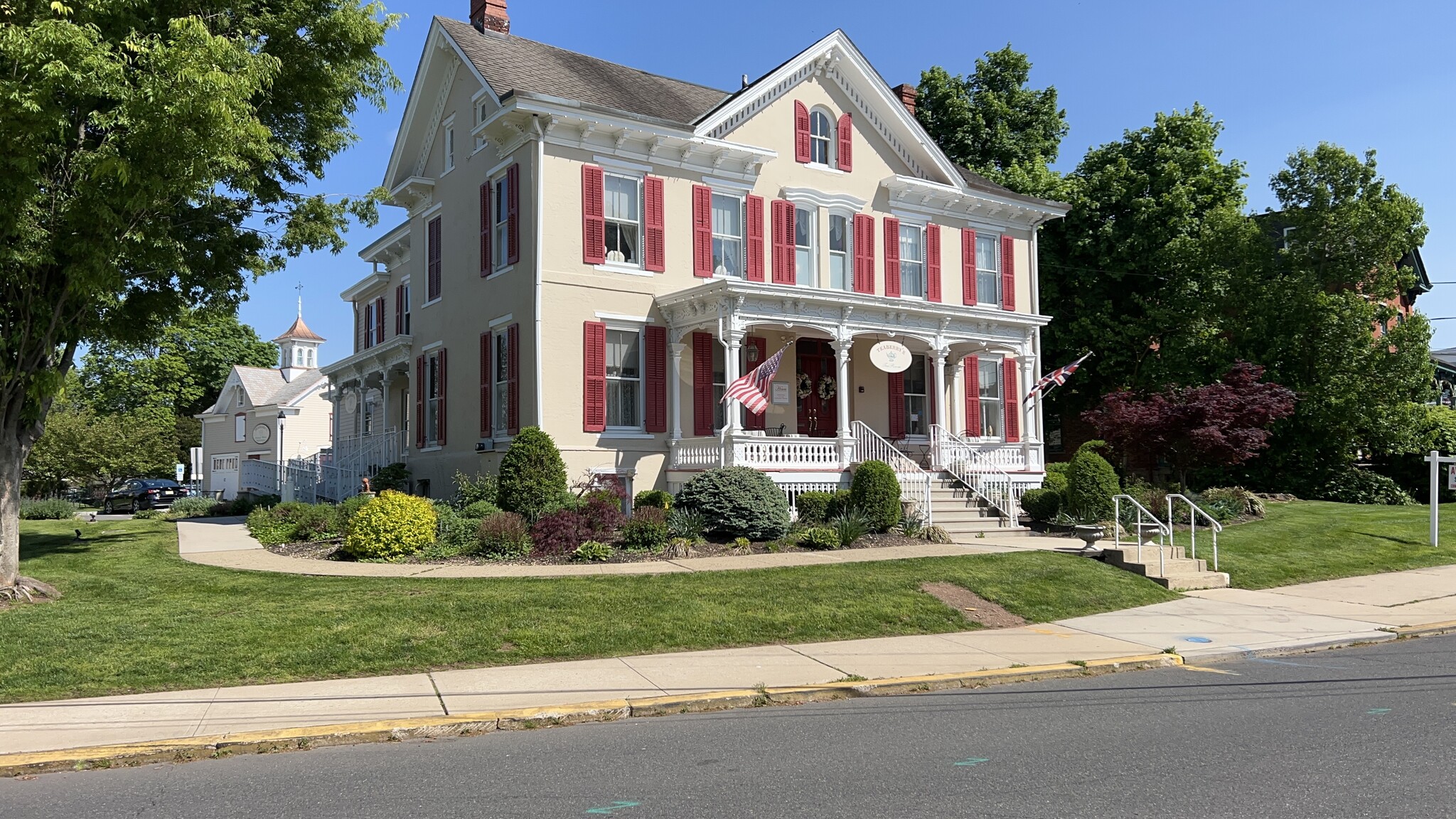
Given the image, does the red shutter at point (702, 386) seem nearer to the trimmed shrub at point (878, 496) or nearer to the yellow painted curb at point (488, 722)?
the trimmed shrub at point (878, 496)

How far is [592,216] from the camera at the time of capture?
20078mm

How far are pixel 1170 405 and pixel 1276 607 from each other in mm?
9365

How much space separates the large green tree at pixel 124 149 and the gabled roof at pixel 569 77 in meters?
5.47

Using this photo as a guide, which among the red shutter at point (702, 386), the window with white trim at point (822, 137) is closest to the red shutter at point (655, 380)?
the red shutter at point (702, 386)

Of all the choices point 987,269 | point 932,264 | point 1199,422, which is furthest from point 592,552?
point 987,269

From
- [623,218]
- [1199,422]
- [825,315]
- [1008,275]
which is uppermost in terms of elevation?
[623,218]

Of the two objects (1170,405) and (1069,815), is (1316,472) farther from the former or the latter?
(1069,815)

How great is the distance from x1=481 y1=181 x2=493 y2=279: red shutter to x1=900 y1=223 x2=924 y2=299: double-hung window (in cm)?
925

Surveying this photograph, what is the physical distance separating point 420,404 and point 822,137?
10923 millimetres

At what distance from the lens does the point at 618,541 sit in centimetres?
1631

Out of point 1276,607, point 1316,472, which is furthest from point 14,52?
point 1316,472

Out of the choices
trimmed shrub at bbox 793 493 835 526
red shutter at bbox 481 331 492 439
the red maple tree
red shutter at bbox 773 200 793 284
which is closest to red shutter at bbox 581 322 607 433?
red shutter at bbox 481 331 492 439

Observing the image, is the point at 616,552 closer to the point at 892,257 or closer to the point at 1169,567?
the point at 1169,567

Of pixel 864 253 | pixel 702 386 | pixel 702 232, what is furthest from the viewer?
pixel 864 253
